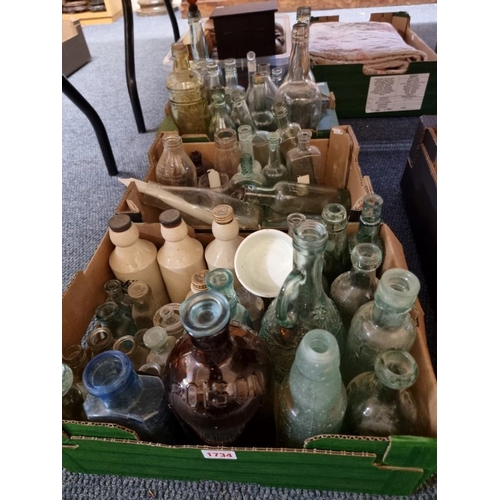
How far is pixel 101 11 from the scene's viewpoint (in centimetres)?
296

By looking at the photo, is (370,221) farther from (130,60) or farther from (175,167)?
(130,60)

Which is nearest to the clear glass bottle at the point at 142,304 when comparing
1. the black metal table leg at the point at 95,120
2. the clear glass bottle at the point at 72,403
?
the clear glass bottle at the point at 72,403

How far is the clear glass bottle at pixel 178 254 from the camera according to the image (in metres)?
0.55

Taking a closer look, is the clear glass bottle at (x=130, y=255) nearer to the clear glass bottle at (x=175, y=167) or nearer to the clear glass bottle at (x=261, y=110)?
the clear glass bottle at (x=175, y=167)

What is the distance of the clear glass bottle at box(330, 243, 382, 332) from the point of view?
1.43ft

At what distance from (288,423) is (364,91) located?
1277mm

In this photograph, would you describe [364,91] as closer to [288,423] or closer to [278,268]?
[278,268]

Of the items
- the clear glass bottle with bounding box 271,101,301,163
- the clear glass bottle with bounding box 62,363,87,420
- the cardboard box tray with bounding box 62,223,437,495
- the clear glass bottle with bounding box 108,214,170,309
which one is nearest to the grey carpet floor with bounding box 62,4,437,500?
the cardboard box tray with bounding box 62,223,437,495

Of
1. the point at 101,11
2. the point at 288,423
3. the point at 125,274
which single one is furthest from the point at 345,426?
the point at 101,11

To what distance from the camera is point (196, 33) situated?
3.54ft

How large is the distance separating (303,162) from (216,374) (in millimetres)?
533

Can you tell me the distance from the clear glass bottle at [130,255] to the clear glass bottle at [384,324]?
310mm

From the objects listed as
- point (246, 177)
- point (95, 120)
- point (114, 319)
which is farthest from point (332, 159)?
point (95, 120)

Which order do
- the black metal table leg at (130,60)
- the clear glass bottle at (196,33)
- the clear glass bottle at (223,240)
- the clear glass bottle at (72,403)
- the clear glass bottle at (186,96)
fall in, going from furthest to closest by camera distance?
the black metal table leg at (130,60), the clear glass bottle at (196,33), the clear glass bottle at (186,96), the clear glass bottle at (223,240), the clear glass bottle at (72,403)
